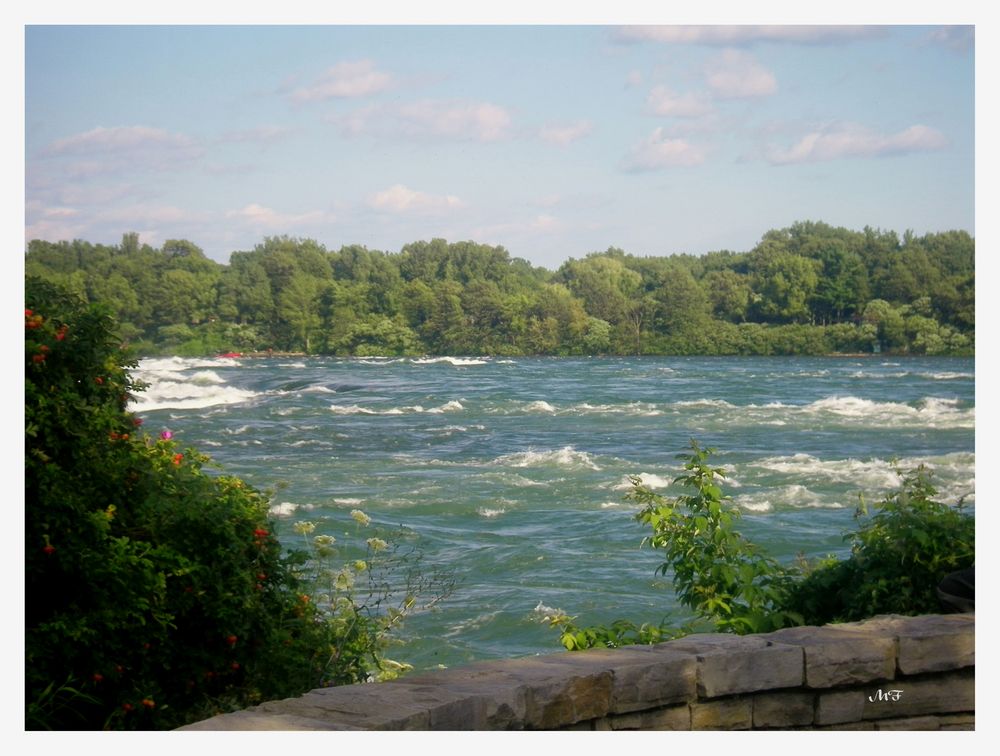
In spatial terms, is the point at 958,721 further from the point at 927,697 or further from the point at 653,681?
the point at 653,681

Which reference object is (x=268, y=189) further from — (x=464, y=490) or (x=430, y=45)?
(x=464, y=490)

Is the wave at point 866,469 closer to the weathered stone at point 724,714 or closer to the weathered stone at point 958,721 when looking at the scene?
the weathered stone at point 958,721

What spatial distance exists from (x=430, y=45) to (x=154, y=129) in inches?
43.1

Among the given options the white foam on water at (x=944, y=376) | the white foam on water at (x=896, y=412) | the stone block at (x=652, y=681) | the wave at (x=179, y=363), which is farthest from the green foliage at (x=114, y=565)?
the white foam on water at (x=944, y=376)

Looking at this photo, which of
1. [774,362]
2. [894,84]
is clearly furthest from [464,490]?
[894,84]

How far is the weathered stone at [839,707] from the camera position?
268cm

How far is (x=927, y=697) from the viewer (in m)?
2.80

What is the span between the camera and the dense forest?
425cm

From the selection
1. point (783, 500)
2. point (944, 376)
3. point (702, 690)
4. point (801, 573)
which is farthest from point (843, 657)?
point (944, 376)

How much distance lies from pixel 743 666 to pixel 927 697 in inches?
23.7

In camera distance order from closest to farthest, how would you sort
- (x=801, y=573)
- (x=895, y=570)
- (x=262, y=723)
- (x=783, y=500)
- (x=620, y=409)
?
(x=262, y=723) < (x=895, y=570) < (x=801, y=573) < (x=783, y=500) < (x=620, y=409)

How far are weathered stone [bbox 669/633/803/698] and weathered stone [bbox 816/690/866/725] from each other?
0.36 feet

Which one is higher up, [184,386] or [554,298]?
[554,298]

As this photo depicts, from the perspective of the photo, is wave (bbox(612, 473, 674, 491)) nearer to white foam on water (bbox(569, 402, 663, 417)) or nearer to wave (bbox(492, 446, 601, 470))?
wave (bbox(492, 446, 601, 470))
